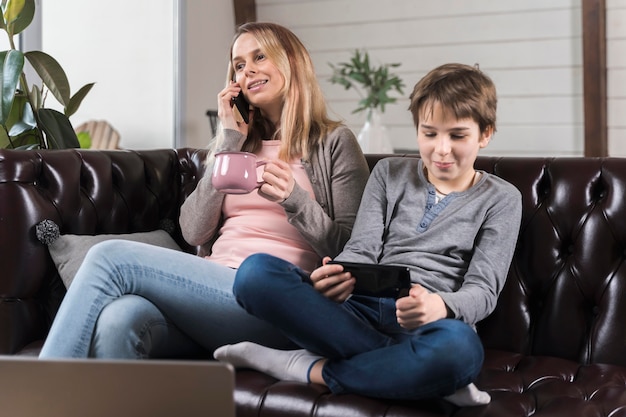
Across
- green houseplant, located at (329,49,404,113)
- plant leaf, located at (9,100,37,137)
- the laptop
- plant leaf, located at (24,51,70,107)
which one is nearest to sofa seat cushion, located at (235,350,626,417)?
the laptop

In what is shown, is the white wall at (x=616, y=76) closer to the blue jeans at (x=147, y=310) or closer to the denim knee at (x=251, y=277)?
the blue jeans at (x=147, y=310)

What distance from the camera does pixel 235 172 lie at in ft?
5.75

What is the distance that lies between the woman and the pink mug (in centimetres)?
9

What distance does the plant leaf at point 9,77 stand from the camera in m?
2.39

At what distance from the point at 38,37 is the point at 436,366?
294 centimetres

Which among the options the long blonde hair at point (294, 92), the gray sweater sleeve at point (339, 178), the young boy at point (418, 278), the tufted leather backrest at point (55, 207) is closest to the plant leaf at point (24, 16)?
the tufted leather backrest at point (55, 207)

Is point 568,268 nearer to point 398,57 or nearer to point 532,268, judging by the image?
point 532,268

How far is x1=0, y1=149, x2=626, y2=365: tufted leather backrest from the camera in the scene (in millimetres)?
1895

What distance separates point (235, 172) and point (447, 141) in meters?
0.48

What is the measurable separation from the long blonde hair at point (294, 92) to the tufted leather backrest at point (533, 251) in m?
0.44

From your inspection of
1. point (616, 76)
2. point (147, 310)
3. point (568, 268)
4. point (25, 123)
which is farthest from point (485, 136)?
point (616, 76)

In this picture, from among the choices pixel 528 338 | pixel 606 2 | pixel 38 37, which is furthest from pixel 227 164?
pixel 606 2

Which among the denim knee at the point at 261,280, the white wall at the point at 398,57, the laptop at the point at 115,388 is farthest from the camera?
the white wall at the point at 398,57

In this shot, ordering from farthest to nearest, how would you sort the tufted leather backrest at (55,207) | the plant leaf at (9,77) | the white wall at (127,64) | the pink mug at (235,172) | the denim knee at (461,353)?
the white wall at (127,64) → the plant leaf at (9,77) → the tufted leather backrest at (55,207) → the pink mug at (235,172) → the denim knee at (461,353)
